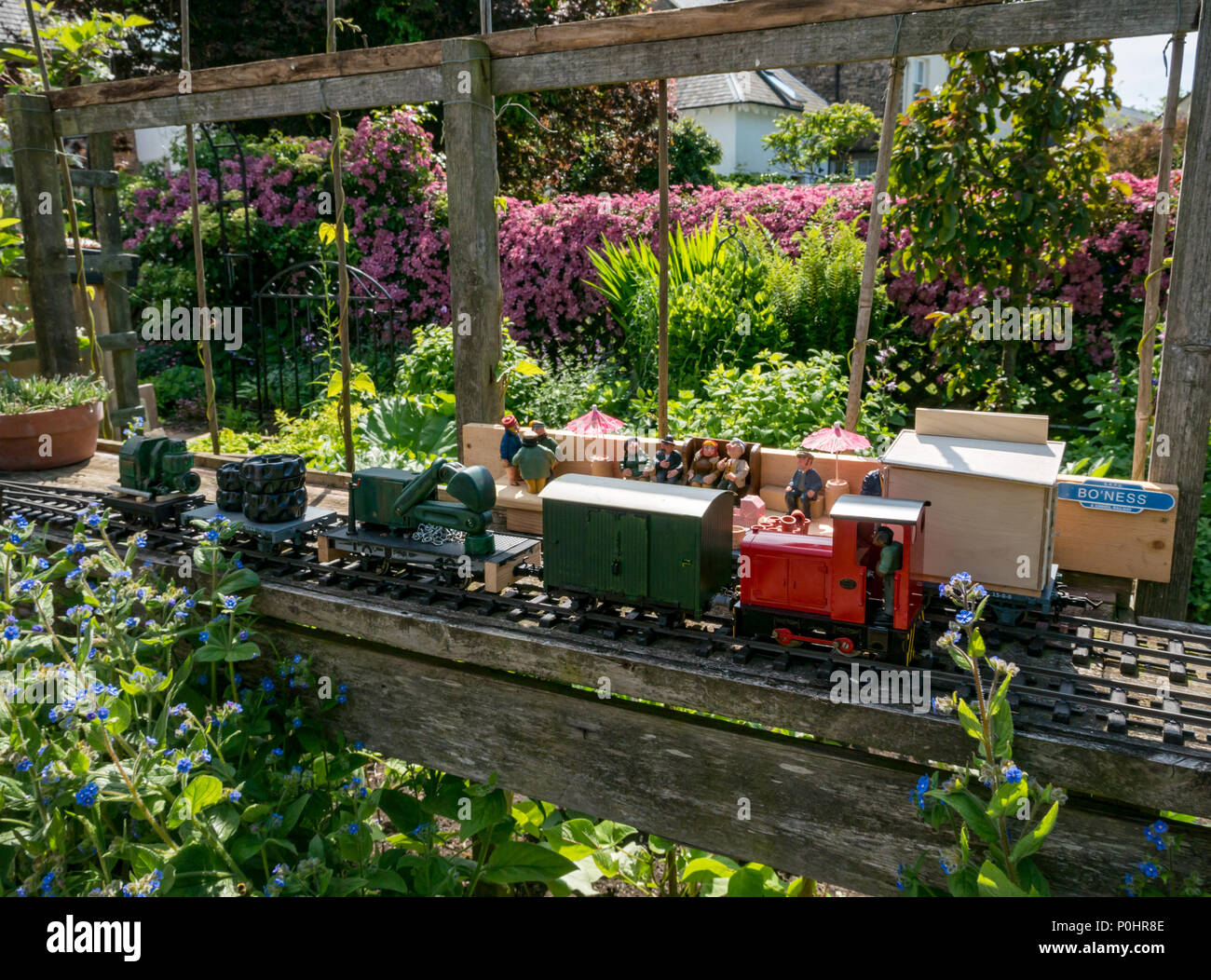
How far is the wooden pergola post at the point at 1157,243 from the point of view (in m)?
4.11

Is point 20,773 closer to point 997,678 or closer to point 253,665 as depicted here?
point 253,665

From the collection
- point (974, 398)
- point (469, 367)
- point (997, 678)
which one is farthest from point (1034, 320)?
point (997, 678)

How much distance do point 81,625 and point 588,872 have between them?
8.36ft

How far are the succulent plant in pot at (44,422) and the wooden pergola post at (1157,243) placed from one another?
6510mm

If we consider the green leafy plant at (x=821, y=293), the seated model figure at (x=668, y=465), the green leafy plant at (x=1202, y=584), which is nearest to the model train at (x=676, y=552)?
the seated model figure at (x=668, y=465)

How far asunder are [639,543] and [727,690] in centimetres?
68

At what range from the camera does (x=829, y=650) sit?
361 centimetres

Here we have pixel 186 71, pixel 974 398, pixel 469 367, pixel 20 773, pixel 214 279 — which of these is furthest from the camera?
pixel 214 279

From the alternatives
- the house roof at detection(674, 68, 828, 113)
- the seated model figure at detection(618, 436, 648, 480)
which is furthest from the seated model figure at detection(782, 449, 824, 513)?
the house roof at detection(674, 68, 828, 113)

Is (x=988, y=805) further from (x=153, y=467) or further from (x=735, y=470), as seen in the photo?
(x=153, y=467)

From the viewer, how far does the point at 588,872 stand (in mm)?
4656

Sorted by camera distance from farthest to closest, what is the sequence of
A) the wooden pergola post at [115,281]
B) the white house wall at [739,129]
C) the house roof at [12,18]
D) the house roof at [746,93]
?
the white house wall at [739,129] < the house roof at [746,93] < the house roof at [12,18] < the wooden pergola post at [115,281]

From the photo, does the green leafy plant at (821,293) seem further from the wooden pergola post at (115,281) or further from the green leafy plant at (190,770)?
the green leafy plant at (190,770)
